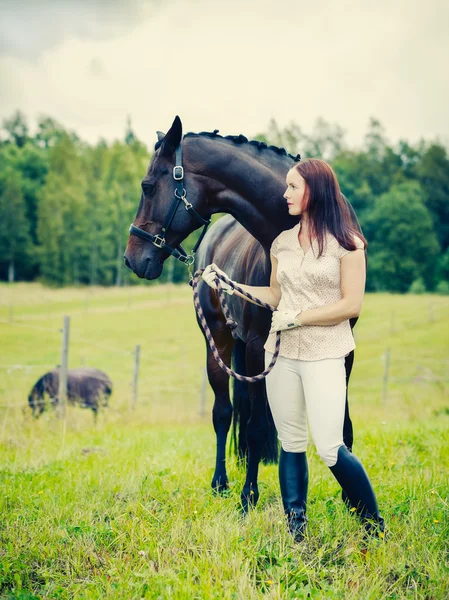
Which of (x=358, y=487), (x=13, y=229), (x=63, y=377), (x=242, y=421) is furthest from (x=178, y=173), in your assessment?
(x=13, y=229)

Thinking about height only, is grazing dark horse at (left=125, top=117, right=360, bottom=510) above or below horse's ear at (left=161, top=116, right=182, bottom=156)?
below

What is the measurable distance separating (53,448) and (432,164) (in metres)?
61.1

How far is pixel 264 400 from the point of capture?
3.37 m

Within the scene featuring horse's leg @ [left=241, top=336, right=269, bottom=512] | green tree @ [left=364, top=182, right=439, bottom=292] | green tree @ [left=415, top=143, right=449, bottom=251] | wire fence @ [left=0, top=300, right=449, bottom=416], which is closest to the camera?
horse's leg @ [left=241, top=336, right=269, bottom=512]

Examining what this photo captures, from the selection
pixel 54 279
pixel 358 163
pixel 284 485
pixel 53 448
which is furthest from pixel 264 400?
pixel 358 163

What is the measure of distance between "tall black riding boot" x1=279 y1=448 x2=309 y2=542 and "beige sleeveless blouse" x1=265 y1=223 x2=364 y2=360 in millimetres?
587

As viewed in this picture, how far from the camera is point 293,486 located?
2707mm

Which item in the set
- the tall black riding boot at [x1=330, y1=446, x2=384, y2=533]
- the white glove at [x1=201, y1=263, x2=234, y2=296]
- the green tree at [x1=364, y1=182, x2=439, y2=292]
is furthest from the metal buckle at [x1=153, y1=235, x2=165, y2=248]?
the green tree at [x1=364, y1=182, x2=439, y2=292]

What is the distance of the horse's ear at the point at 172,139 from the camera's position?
114 inches

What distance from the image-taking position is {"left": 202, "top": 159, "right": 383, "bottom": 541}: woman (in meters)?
2.49

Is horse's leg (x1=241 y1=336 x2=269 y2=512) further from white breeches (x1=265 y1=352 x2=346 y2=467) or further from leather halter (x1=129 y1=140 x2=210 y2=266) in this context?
leather halter (x1=129 y1=140 x2=210 y2=266)

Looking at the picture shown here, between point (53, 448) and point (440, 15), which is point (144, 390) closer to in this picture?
point (53, 448)

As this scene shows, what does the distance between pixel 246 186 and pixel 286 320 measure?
0.94 m

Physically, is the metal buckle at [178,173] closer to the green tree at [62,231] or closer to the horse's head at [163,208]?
the horse's head at [163,208]
